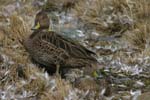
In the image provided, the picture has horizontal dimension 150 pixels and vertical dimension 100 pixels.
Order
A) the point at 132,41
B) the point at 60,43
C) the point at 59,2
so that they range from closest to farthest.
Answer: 1. the point at 60,43
2. the point at 132,41
3. the point at 59,2

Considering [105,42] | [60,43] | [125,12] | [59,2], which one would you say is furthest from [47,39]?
[59,2]

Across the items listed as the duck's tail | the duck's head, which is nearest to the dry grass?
the duck's tail

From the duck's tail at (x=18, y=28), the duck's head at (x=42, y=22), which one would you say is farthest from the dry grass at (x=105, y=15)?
the duck's head at (x=42, y=22)

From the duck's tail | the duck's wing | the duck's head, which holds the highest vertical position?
the duck's head

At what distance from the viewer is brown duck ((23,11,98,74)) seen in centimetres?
597

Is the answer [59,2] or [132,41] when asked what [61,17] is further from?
[132,41]

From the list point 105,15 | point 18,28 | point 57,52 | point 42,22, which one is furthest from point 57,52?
point 105,15

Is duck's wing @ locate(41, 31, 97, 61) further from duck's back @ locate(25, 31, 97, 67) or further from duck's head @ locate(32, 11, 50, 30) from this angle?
duck's head @ locate(32, 11, 50, 30)

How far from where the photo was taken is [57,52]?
5.98m

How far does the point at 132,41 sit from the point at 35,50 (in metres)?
1.67

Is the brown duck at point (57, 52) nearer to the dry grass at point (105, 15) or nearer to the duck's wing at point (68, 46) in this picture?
the duck's wing at point (68, 46)

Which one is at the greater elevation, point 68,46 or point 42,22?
point 42,22

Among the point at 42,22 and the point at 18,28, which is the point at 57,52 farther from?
the point at 18,28

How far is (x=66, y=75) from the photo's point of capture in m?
6.12
